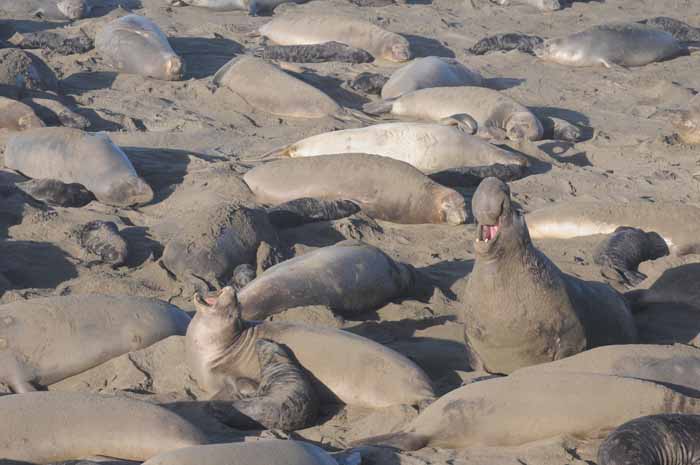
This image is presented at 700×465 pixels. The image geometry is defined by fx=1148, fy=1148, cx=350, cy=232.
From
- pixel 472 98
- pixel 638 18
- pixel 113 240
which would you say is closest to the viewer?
pixel 113 240

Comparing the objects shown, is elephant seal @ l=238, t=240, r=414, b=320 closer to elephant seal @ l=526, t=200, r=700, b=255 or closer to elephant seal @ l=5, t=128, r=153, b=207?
elephant seal @ l=526, t=200, r=700, b=255

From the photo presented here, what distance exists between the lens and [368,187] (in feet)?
22.7

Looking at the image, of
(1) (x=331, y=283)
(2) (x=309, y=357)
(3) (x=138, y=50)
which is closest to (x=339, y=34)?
(3) (x=138, y=50)

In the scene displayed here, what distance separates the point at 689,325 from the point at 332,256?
1.71 m

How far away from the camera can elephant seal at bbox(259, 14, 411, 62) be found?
35.0ft

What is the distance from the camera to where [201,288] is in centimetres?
558

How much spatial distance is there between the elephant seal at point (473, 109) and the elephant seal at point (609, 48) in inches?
76.7

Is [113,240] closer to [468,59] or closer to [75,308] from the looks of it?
[75,308]

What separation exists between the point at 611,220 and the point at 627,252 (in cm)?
48

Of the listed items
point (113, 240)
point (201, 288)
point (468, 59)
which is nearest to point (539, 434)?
point (201, 288)

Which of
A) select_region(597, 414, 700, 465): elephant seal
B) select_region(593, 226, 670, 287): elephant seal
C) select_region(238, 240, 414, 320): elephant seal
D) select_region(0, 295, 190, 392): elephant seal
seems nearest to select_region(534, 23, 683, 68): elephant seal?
select_region(593, 226, 670, 287): elephant seal

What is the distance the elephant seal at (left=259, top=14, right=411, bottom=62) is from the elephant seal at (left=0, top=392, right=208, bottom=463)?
727 cm

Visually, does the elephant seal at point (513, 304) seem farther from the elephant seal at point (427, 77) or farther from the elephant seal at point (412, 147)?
the elephant seal at point (427, 77)

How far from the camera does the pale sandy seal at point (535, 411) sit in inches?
150
